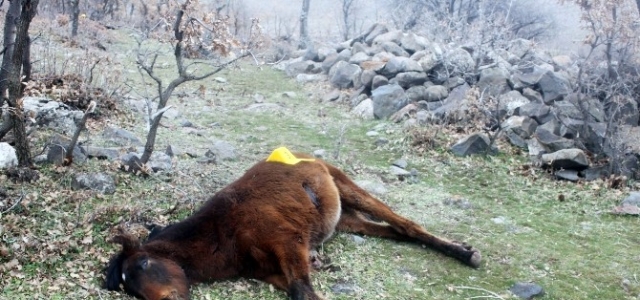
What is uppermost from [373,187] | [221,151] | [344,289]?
[221,151]

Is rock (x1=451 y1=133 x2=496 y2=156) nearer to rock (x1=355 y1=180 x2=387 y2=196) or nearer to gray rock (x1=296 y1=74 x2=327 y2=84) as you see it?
rock (x1=355 y1=180 x2=387 y2=196)

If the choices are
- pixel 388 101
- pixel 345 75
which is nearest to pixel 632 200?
pixel 388 101

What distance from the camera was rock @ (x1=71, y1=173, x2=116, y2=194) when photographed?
5.55 meters

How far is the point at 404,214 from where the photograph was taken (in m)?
6.49

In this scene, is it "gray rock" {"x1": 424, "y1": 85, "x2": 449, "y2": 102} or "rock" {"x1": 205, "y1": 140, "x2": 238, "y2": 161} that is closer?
"rock" {"x1": 205, "y1": 140, "x2": 238, "y2": 161}

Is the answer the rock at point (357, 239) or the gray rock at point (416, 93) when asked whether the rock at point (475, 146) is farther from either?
the rock at point (357, 239)

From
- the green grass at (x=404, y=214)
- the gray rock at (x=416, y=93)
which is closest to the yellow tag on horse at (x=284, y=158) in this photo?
the green grass at (x=404, y=214)

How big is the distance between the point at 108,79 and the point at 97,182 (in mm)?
4031

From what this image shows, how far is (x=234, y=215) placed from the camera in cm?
478

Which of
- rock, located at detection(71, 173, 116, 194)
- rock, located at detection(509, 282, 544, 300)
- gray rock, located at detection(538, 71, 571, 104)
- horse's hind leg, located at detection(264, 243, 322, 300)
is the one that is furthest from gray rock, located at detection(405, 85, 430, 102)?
horse's hind leg, located at detection(264, 243, 322, 300)

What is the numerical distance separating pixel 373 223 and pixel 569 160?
3325mm

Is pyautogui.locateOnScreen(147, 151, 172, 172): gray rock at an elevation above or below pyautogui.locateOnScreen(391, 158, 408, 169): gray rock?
above

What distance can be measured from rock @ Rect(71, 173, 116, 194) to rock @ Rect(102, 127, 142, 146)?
185 centimetres

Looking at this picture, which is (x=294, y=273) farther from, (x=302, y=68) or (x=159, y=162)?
(x=302, y=68)
